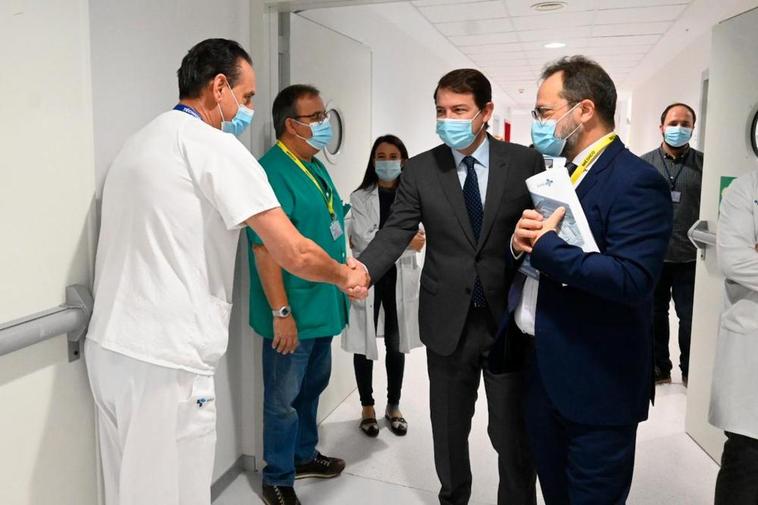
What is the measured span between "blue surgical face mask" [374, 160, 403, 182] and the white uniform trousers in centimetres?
162

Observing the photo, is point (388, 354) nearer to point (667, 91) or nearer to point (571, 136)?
point (571, 136)

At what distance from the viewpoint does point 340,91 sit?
3.03 m

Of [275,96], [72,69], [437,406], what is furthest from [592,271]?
[275,96]

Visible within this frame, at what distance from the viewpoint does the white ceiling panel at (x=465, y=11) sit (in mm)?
3521

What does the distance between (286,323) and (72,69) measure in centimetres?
110

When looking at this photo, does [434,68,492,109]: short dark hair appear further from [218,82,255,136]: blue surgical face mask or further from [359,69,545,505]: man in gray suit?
[218,82,255,136]: blue surgical face mask

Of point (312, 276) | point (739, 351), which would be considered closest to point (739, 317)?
point (739, 351)

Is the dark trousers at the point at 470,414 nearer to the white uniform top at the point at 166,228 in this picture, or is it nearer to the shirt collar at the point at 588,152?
the shirt collar at the point at 588,152

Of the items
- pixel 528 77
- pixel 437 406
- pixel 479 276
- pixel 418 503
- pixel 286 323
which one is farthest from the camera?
pixel 528 77

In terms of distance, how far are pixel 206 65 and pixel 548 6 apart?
8.39 feet

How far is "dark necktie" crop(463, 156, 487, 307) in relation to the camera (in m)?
1.82

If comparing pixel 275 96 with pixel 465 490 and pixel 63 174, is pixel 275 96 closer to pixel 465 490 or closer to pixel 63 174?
pixel 63 174

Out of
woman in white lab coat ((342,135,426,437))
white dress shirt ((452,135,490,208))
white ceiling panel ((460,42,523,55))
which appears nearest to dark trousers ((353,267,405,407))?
woman in white lab coat ((342,135,426,437))

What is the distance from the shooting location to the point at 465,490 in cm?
200
